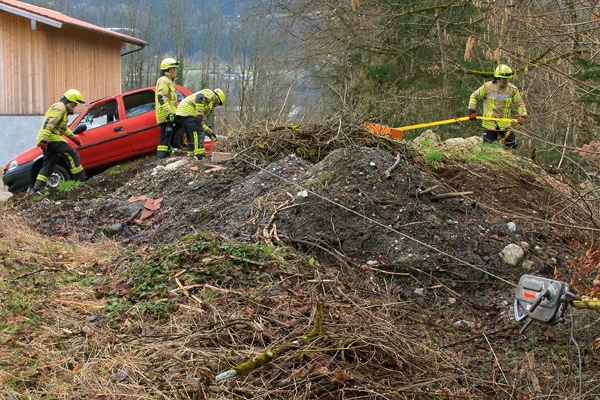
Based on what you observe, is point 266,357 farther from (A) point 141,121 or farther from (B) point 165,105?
(A) point 141,121

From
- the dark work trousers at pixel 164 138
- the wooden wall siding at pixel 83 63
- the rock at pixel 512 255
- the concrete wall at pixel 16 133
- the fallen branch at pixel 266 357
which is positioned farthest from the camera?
the wooden wall siding at pixel 83 63

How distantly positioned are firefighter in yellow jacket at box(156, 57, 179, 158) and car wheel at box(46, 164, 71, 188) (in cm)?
173

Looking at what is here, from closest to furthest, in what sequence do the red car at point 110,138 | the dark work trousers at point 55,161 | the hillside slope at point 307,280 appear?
the hillside slope at point 307,280, the dark work trousers at point 55,161, the red car at point 110,138

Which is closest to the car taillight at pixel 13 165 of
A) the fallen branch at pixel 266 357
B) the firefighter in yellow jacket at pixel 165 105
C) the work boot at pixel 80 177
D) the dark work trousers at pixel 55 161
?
the dark work trousers at pixel 55 161

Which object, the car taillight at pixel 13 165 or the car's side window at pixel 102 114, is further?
the car's side window at pixel 102 114

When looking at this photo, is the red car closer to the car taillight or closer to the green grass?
the car taillight

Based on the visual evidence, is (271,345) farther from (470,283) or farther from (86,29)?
(86,29)

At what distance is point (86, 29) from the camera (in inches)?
754

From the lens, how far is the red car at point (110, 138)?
11727 millimetres

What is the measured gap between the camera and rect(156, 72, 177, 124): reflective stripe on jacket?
11.3 meters

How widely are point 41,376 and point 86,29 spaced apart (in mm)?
16866

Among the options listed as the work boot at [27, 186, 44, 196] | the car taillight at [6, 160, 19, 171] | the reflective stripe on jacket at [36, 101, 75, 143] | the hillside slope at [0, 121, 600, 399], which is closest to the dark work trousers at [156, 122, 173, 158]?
the reflective stripe on jacket at [36, 101, 75, 143]

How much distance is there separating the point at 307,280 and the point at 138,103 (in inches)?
309

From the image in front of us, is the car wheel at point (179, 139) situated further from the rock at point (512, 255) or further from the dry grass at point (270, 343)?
the rock at point (512, 255)
